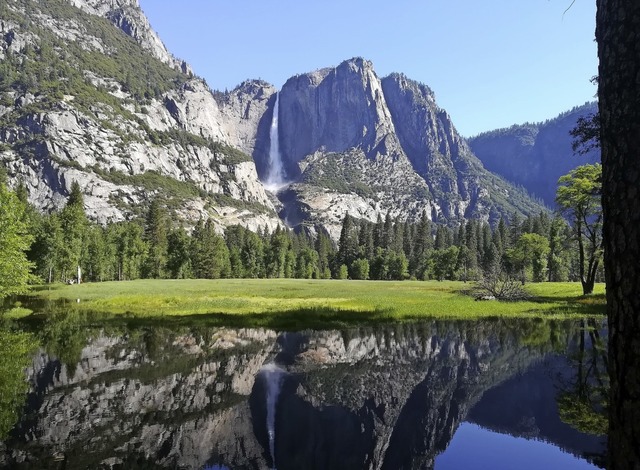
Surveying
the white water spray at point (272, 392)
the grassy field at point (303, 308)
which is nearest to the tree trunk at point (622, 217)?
the white water spray at point (272, 392)

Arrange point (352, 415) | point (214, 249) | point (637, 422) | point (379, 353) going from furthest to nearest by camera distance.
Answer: point (214, 249), point (379, 353), point (352, 415), point (637, 422)

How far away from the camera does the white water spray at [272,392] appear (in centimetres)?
1184

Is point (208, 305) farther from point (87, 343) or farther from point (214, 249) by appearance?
point (214, 249)

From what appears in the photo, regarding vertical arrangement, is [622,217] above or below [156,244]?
below

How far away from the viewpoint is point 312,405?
14344mm

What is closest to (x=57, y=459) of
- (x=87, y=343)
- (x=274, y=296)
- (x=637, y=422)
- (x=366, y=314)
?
(x=637, y=422)

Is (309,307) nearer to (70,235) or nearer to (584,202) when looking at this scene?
(584,202)

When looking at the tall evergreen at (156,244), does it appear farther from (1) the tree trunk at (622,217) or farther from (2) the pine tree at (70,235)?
(1) the tree trunk at (622,217)

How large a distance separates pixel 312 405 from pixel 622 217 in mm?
12529

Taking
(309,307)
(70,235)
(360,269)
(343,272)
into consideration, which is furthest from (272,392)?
(343,272)

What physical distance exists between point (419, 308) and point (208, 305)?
67.8 feet

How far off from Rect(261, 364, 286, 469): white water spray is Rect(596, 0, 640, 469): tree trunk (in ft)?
28.1

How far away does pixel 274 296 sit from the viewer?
5381 cm

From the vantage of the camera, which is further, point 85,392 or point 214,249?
point 214,249
